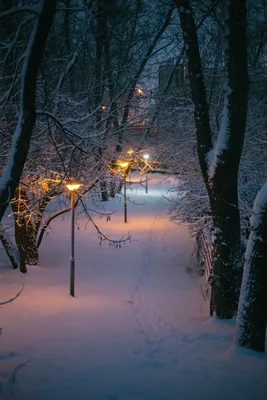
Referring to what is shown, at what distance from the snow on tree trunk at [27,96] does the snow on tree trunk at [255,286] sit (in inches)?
128

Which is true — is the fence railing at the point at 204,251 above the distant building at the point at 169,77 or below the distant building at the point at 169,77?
below

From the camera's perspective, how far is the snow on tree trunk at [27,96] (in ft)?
14.5

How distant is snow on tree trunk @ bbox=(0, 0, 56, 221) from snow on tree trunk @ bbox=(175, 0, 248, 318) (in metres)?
2.97

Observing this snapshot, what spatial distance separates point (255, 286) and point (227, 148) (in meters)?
2.30

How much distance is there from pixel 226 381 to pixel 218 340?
Result: 1.42 m

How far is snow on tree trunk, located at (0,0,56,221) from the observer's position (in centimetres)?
443

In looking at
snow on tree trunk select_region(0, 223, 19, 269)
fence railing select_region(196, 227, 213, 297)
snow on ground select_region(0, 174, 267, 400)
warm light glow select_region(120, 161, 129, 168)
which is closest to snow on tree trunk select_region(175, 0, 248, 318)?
snow on ground select_region(0, 174, 267, 400)

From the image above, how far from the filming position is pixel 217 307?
699 centimetres

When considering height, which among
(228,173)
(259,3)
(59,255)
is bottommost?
(59,255)

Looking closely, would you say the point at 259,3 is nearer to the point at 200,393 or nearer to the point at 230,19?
the point at 230,19

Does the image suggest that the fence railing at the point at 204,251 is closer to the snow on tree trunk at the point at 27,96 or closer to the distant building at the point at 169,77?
the distant building at the point at 169,77

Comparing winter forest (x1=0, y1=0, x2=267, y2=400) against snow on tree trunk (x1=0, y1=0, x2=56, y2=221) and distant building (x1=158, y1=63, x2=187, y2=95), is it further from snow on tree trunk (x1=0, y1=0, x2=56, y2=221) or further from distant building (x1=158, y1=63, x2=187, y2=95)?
distant building (x1=158, y1=63, x2=187, y2=95)

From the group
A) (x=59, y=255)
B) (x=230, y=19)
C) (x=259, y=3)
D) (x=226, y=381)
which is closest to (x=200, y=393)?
(x=226, y=381)

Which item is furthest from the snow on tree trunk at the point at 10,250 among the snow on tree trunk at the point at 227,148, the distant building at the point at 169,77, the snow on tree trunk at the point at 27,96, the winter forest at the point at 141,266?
the distant building at the point at 169,77
